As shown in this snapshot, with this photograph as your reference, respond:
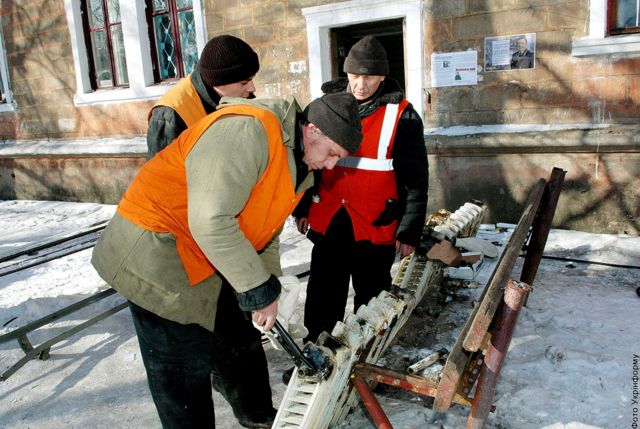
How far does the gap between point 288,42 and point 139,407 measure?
182 inches

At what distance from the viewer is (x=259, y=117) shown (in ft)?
5.52

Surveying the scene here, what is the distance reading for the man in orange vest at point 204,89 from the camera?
2.55 m

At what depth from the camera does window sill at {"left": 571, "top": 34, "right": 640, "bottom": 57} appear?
14.9ft

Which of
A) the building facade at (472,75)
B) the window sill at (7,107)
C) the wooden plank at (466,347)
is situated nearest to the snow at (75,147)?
the building facade at (472,75)

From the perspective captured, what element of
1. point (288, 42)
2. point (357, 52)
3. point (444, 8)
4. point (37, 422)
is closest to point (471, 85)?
point (444, 8)

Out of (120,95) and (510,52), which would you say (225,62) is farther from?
(120,95)

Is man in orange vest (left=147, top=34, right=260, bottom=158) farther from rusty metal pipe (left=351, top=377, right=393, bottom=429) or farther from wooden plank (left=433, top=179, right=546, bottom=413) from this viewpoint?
wooden plank (left=433, top=179, right=546, bottom=413)

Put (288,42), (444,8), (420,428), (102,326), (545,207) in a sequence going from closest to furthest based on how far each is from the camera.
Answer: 1. (420,428)
2. (545,207)
3. (102,326)
4. (444,8)
5. (288,42)

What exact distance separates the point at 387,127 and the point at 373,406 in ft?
4.51

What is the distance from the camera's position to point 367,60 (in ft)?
8.76

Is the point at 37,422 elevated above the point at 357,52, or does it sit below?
below

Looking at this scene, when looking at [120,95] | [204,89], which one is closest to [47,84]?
[120,95]

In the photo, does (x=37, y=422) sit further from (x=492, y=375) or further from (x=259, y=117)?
(x=492, y=375)

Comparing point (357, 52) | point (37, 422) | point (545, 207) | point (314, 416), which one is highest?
point (357, 52)
